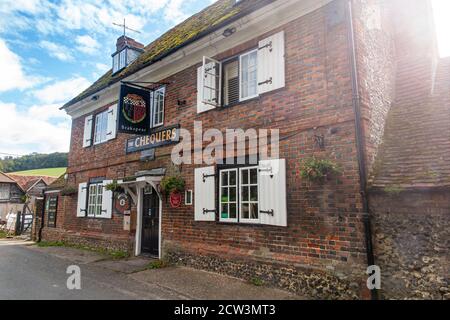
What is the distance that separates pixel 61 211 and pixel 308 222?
11802 mm

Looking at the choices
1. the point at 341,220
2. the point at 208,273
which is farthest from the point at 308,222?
the point at 208,273

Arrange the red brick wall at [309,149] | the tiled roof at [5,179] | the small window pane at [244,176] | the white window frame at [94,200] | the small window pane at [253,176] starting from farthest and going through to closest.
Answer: the tiled roof at [5,179] < the white window frame at [94,200] < the small window pane at [244,176] < the small window pane at [253,176] < the red brick wall at [309,149]

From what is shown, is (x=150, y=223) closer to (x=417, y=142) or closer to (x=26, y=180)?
(x=417, y=142)

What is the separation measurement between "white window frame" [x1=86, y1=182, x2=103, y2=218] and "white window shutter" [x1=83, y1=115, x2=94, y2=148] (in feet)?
5.66

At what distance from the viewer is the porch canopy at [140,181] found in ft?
28.3

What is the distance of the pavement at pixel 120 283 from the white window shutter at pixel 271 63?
4.16 metres

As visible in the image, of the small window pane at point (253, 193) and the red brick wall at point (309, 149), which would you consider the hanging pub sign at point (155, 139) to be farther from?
the small window pane at point (253, 193)

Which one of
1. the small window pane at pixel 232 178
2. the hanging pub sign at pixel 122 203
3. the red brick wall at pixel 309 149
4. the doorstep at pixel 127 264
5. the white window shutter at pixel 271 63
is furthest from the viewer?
the hanging pub sign at pixel 122 203

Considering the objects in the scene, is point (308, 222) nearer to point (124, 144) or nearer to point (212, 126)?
point (212, 126)

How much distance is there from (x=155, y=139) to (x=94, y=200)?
4378 mm

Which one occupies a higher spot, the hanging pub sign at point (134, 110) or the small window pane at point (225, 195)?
the hanging pub sign at point (134, 110)

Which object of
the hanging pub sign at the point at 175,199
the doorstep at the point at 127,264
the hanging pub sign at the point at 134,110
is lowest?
the doorstep at the point at 127,264

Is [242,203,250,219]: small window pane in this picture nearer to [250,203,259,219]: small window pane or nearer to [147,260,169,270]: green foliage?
[250,203,259,219]: small window pane

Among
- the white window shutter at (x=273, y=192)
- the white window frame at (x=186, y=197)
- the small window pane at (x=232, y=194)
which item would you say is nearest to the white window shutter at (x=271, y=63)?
the white window shutter at (x=273, y=192)
